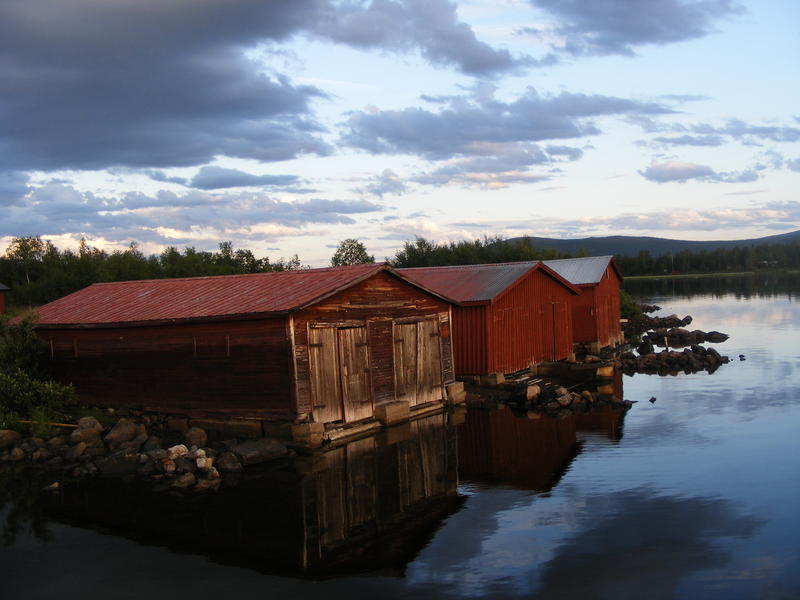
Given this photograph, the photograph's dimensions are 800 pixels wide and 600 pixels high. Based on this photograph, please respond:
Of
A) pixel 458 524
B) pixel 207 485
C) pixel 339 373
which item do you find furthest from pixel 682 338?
pixel 207 485

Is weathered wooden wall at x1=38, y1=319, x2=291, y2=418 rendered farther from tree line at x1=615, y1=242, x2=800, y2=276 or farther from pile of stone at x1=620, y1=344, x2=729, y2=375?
tree line at x1=615, y1=242, x2=800, y2=276

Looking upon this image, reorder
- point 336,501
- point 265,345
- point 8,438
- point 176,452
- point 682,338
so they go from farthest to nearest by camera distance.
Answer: point 682,338
point 8,438
point 265,345
point 176,452
point 336,501

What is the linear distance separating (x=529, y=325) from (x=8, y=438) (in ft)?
61.2

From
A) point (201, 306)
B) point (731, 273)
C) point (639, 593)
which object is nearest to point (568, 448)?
point (639, 593)

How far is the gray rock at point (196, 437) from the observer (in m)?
17.6

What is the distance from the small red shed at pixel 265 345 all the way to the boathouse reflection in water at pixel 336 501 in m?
1.75

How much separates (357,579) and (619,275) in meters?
34.4

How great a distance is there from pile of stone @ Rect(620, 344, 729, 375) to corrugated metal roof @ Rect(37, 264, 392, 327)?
16.2 metres

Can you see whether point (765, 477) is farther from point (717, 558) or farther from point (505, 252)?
point (505, 252)

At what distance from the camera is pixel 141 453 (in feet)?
55.6

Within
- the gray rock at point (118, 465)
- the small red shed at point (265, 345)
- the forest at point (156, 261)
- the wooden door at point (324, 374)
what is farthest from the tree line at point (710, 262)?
the gray rock at point (118, 465)

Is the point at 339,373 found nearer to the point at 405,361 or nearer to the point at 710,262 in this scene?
the point at 405,361

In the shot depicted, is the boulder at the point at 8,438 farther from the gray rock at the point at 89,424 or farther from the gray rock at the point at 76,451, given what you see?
the gray rock at the point at 76,451

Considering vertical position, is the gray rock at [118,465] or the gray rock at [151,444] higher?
the gray rock at [151,444]
